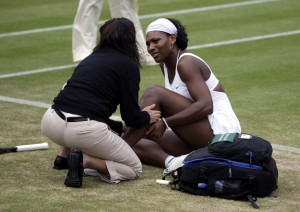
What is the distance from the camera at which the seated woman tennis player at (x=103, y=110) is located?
7.19 m

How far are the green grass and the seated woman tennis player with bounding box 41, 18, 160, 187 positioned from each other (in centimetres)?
18

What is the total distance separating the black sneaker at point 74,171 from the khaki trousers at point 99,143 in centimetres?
15

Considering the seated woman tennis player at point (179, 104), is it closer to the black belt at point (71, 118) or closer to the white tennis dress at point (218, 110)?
the white tennis dress at point (218, 110)

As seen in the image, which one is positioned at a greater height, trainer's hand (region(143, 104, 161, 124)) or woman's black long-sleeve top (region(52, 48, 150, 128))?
woman's black long-sleeve top (region(52, 48, 150, 128))

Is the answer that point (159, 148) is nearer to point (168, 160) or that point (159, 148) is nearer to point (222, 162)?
point (168, 160)

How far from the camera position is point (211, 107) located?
759cm

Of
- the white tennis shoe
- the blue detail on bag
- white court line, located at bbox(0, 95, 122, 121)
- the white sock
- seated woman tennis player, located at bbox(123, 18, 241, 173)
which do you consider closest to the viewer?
the blue detail on bag

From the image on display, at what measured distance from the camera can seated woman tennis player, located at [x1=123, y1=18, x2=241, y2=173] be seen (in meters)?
7.58

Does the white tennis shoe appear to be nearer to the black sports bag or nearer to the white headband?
the black sports bag

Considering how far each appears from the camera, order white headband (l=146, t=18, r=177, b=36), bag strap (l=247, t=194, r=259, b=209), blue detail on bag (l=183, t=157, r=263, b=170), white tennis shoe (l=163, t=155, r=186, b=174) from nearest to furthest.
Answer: bag strap (l=247, t=194, r=259, b=209) < blue detail on bag (l=183, t=157, r=263, b=170) < white tennis shoe (l=163, t=155, r=186, b=174) < white headband (l=146, t=18, r=177, b=36)

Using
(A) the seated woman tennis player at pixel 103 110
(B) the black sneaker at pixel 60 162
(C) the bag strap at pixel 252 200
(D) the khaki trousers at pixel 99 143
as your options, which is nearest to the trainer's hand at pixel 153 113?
(A) the seated woman tennis player at pixel 103 110

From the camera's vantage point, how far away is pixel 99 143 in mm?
7207

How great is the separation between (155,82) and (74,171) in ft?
15.9

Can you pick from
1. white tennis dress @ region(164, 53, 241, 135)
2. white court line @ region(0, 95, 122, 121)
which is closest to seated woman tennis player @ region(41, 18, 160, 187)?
white tennis dress @ region(164, 53, 241, 135)
